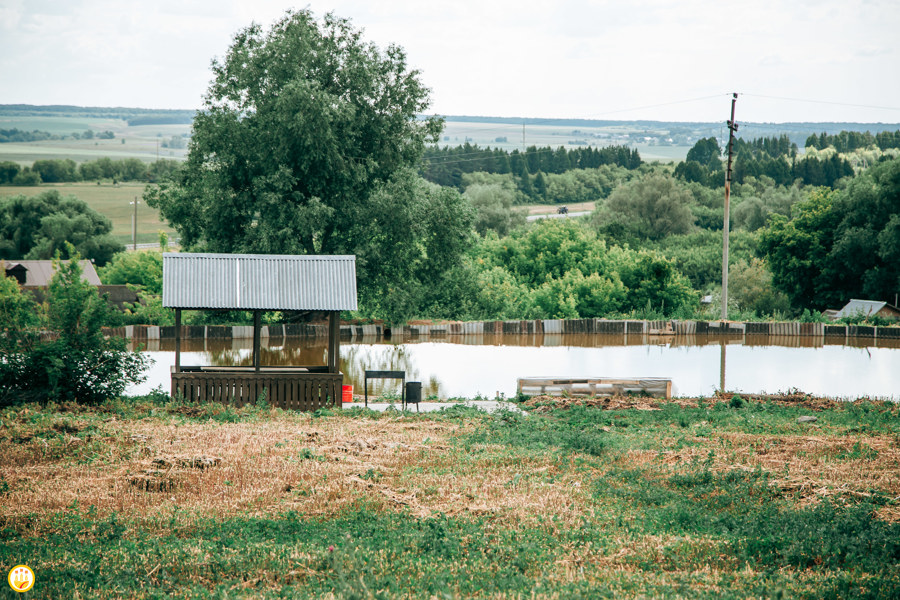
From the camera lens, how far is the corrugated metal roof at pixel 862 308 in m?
46.6

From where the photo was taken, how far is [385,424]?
58.4ft

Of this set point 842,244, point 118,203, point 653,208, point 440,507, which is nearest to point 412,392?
point 440,507

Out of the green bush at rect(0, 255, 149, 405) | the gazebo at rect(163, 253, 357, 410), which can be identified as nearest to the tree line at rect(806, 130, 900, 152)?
the gazebo at rect(163, 253, 357, 410)

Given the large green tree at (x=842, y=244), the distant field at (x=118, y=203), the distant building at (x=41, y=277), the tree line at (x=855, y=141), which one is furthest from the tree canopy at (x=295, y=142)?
the tree line at (x=855, y=141)

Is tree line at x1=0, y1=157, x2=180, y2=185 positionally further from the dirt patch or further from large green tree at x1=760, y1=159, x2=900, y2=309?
the dirt patch

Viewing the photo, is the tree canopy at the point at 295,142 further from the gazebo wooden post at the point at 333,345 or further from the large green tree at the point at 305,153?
the gazebo wooden post at the point at 333,345

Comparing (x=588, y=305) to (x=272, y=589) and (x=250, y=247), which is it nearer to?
(x=250, y=247)

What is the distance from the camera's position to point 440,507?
1112 cm

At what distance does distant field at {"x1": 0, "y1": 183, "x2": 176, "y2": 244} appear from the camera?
408 feet

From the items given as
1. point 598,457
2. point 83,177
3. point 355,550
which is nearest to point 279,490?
point 355,550

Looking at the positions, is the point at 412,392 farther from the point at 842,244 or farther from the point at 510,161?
the point at 510,161

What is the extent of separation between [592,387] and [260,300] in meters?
9.39

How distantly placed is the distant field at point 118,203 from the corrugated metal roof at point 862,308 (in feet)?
309

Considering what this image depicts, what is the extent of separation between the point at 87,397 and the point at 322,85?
1856cm
